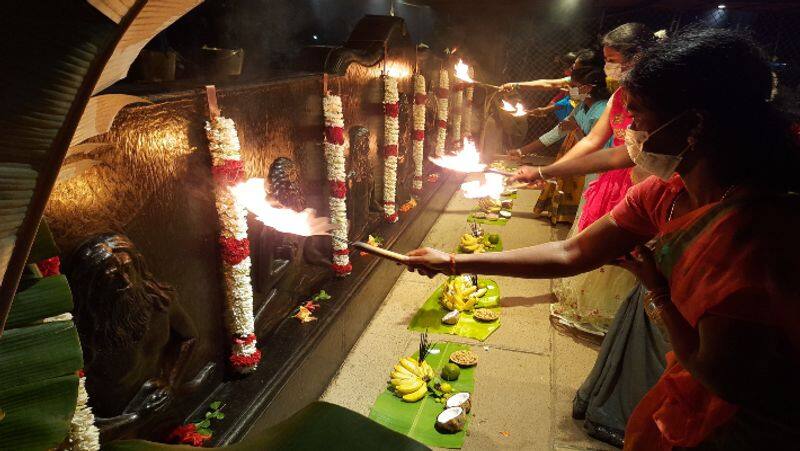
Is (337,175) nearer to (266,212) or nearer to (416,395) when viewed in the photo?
(266,212)

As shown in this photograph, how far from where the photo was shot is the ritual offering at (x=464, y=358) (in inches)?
170

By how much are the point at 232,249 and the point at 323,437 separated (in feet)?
7.63

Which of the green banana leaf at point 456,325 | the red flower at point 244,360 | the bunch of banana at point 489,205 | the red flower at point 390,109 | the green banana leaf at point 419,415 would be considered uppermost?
the red flower at point 390,109

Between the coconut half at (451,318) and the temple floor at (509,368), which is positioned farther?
the coconut half at (451,318)

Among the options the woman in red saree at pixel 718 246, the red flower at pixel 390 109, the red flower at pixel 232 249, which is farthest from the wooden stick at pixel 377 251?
the red flower at pixel 390 109

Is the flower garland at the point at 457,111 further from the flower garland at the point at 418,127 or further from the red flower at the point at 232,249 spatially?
the red flower at the point at 232,249

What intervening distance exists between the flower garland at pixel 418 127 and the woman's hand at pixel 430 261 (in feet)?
18.0

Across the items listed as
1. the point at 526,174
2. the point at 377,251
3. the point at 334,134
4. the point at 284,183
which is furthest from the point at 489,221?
the point at 377,251

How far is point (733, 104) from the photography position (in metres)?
1.53

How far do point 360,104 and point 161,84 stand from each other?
109 inches

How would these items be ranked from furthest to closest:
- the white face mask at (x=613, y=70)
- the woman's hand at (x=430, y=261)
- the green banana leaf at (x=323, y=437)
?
the white face mask at (x=613, y=70)
the woman's hand at (x=430, y=261)
the green banana leaf at (x=323, y=437)

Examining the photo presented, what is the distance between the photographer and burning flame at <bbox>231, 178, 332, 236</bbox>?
8.57 ft

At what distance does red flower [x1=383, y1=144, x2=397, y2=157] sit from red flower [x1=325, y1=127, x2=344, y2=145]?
184 centimetres

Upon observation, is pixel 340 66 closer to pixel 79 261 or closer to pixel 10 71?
pixel 79 261
